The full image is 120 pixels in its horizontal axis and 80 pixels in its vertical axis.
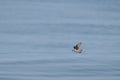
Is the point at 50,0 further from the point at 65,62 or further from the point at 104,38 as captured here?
the point at 65,62

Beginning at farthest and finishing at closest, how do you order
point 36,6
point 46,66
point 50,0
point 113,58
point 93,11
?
point 50,0 < point 36,6 < point 93,11 < point 113,58 < point 46,66

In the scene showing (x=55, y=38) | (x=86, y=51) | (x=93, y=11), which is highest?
(x=93, y=11)

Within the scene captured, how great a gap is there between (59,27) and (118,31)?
2553 millimetres

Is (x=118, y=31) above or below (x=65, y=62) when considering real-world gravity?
above

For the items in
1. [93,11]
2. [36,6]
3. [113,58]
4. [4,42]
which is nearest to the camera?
[113,58]

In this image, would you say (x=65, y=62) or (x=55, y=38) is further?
(x=55, y=38)

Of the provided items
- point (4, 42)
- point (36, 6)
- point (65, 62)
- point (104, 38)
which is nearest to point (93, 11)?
point (36, 6)

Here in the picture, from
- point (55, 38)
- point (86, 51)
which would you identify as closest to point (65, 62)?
point (86, 51)

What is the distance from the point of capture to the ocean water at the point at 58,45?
16859 mm

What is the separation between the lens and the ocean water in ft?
55.3

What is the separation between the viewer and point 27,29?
86.5 ft

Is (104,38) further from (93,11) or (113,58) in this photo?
(93,11)

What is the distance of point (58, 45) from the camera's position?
69.4ft

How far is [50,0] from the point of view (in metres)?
45.1
